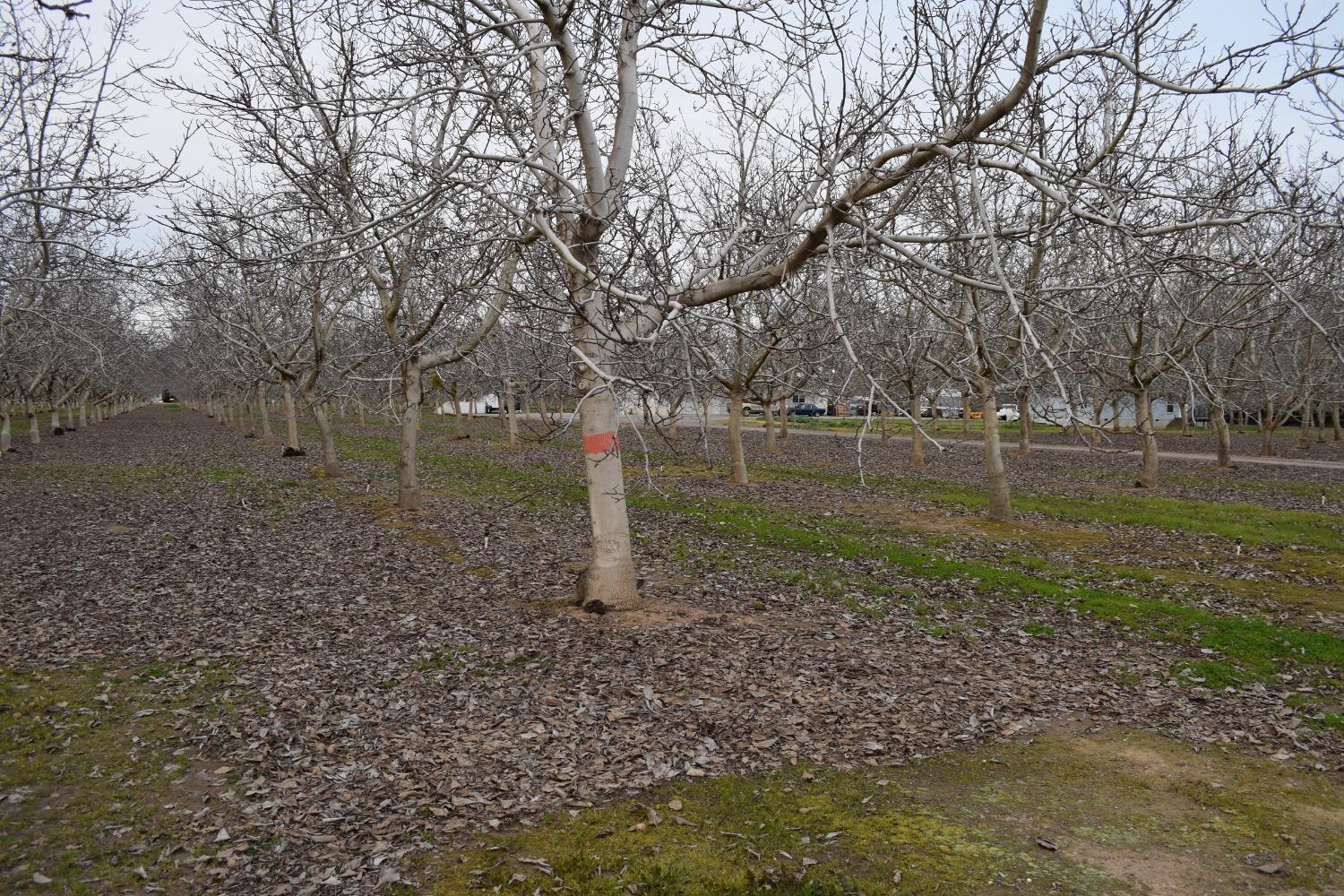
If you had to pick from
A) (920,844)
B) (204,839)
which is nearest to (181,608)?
(204,839)

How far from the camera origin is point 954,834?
475cm

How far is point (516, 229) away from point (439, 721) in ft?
16.5

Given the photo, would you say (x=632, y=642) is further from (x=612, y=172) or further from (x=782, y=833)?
(x=612, y=172)

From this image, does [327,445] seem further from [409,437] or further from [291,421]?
[409,437]

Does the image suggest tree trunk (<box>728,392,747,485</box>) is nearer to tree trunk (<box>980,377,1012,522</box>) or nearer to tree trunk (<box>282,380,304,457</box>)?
tree trunk (<box>980,377,1012,522</box>)

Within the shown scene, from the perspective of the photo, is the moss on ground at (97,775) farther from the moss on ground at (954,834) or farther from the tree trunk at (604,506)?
the tree trunk at (604,506)

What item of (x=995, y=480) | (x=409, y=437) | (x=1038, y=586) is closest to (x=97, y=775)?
(x=1038, y=586)

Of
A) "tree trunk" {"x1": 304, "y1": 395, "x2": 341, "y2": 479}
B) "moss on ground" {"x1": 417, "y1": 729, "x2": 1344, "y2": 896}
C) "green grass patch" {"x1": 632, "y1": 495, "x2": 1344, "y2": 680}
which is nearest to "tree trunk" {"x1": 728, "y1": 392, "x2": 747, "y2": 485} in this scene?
"green grass patch" {"x1": 632, "y1": 495, "x2": 1344, "y2": 680}

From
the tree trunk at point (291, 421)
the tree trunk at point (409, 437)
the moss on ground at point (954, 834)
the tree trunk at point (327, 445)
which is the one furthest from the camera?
the tree trunk at point (291, 421)

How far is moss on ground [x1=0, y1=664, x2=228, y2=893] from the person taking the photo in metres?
4.46

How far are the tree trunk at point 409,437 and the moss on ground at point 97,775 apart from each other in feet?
24.9

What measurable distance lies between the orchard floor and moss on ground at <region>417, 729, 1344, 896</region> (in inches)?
0.9

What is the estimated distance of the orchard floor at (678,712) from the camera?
4.56 metres

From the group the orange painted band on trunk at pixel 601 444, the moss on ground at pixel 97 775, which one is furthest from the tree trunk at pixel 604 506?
the moss on ground at pixel 97 775
